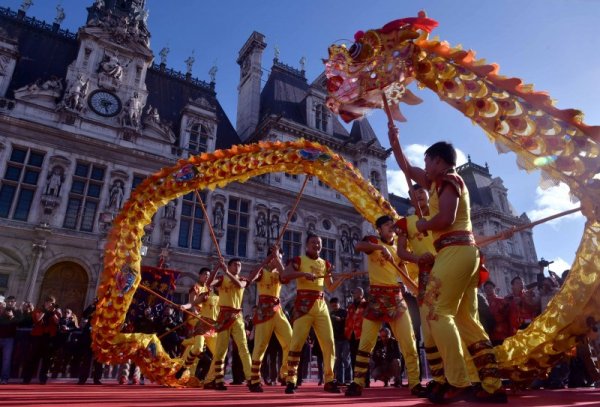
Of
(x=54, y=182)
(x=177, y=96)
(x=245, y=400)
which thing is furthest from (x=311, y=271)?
(x=177, y=96)

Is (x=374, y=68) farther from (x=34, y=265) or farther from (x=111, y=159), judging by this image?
(x=111, y=159)

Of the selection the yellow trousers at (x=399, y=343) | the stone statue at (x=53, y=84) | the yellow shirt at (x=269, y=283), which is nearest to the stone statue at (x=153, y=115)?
the stone statue at (x=53, y=84)

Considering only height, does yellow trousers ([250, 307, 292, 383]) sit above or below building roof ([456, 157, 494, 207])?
below

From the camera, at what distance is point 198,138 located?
70.3 feet

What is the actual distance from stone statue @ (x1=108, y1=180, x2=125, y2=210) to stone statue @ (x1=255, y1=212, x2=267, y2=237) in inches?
273

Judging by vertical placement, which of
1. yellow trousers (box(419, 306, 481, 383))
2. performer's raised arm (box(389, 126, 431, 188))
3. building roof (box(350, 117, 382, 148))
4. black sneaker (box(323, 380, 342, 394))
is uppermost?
building roof (box(350, 117, 382, 148))

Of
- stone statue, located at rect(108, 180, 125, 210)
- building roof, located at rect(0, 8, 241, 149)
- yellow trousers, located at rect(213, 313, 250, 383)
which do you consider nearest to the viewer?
yellow trousers, located at rect(213, 313, 250, 383)

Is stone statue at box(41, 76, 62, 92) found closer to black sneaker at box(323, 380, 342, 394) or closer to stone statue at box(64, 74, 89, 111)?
stone statue at box(64, 74, 89, 111)

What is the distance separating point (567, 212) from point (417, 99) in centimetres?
223

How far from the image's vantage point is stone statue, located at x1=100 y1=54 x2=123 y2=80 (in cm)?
1909

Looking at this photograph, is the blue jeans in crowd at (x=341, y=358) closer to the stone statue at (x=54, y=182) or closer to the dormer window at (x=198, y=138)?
the stone statue at (x=54, y=182)

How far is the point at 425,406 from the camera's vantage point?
305 cm

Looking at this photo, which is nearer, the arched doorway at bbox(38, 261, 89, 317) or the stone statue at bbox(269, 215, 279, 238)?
the arched doorway at bbox(38, 261, 89, 317)

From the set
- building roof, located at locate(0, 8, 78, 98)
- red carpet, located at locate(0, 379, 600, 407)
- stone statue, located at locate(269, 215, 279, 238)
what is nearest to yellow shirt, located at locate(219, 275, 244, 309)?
red carpet, located at locate(0, 379, 600, 407)
